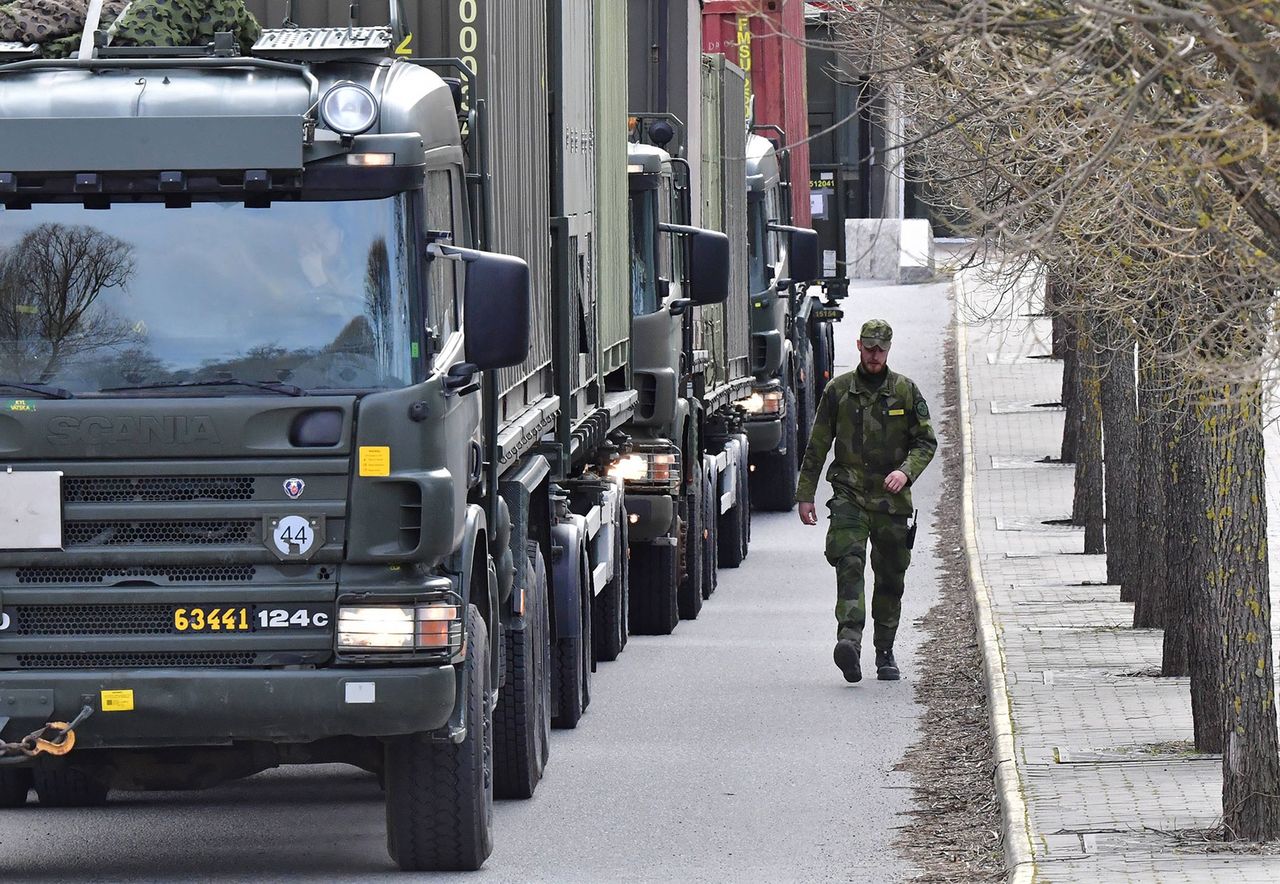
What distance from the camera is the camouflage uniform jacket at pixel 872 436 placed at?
13.2 meters

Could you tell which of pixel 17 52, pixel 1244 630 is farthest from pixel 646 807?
pixel 17 52

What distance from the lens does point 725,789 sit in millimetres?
10383

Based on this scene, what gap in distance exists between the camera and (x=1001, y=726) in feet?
35.9

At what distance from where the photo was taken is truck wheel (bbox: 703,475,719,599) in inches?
675

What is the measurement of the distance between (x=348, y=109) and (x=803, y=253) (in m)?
15.6

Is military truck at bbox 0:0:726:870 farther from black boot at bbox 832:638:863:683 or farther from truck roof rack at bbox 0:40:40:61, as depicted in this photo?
black boot at bbox 832:638:863:683

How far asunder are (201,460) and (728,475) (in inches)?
435

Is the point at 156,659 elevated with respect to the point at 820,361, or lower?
elevated

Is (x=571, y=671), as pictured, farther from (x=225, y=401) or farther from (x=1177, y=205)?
(x=1177, y=205)

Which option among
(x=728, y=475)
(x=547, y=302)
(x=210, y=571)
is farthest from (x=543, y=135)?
(x=728, y=475)

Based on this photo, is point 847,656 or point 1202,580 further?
point 847,656

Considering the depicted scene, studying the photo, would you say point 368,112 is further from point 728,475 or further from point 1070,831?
point 728,475

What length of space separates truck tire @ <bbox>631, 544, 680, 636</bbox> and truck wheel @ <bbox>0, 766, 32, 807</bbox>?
6009 millimetres

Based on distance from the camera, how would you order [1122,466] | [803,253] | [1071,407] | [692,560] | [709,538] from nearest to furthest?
[1122,466] → [692,560] → [709,538] → [803,253] → [1071,407]
